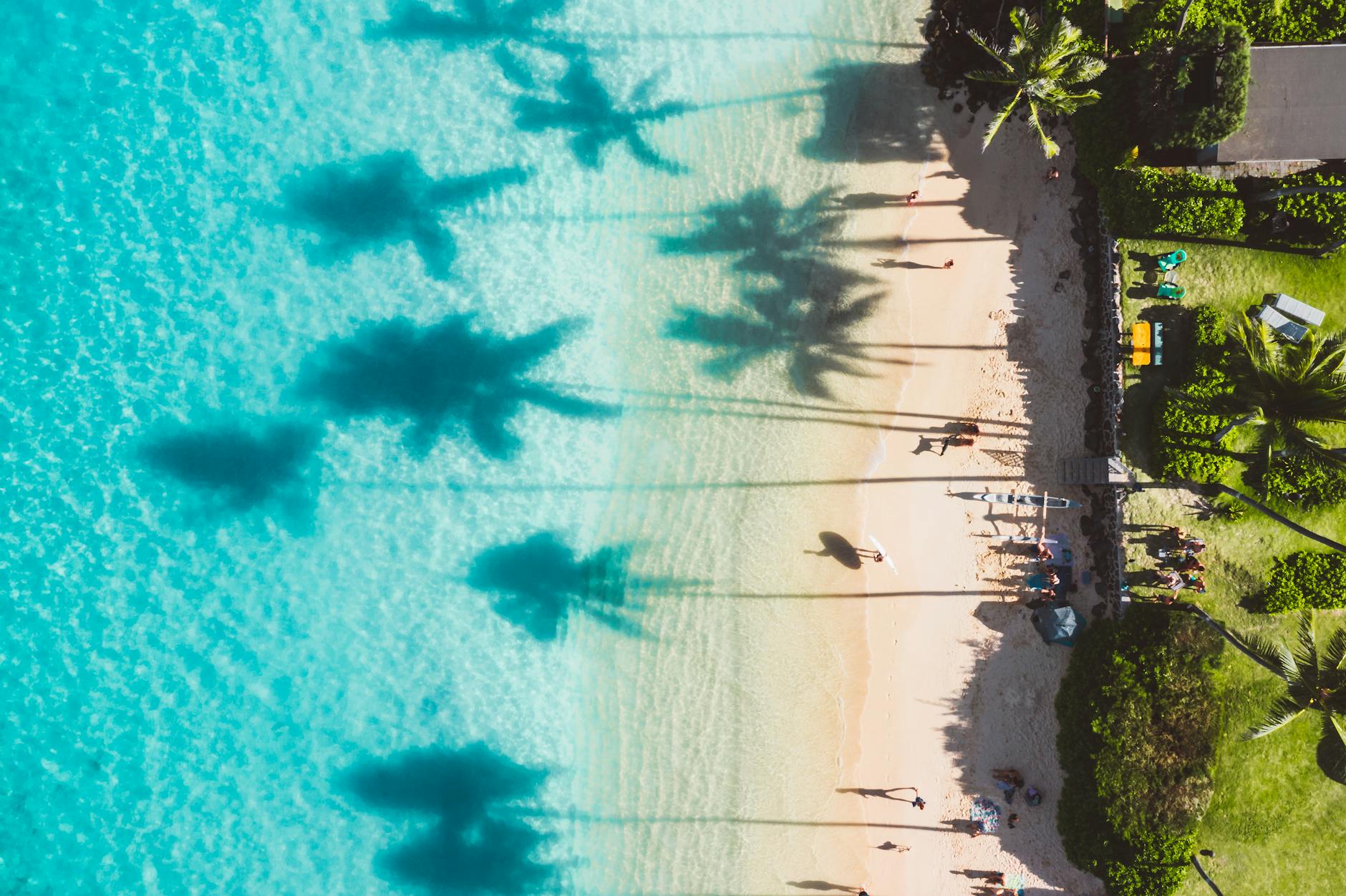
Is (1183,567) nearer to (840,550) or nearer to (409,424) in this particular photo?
(840,550)

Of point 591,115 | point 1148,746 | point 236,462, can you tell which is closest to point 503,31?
point 591,115

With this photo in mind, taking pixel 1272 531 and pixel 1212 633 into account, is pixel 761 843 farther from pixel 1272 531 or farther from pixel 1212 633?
pixel 1272 531

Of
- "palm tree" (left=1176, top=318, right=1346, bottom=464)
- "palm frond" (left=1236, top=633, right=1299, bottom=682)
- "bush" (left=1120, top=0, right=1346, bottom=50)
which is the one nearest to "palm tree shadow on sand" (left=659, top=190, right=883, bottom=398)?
"palm tree" (left=1176, top=318, right=1346, bottom=464)

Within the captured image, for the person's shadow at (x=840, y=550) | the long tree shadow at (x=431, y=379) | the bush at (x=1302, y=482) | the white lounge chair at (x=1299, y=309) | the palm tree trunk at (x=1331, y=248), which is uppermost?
the palm tree trunk at (x=1331, y=248)

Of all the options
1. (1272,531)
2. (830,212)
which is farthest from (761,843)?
(830,212)

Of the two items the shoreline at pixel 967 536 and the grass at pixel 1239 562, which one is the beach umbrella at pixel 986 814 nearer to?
the shoreline at pixel 967 536

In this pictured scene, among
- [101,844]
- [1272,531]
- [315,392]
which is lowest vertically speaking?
[101,844]

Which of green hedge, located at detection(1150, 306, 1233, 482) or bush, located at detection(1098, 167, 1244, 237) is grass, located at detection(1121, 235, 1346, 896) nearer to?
green hedge, located at detection(1150, 306, 1233, 482)

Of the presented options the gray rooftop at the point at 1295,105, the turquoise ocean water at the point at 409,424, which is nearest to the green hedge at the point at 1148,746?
the turquoise ocean water at the point at 409,424
